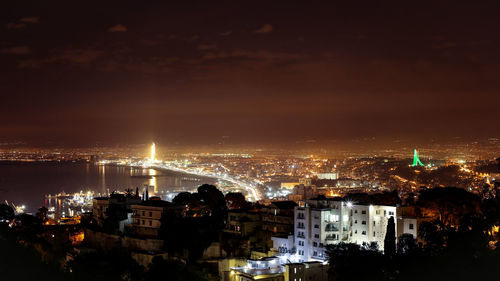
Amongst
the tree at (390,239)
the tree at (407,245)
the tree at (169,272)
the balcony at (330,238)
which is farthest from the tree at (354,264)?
the tree at (169,272)

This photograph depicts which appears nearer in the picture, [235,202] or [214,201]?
[214,201]

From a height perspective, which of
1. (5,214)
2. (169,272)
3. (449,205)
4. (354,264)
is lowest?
(169,272)

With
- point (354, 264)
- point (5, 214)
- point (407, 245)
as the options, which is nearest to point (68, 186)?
point (5, 214)

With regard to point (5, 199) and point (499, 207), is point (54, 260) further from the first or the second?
point (5, 199)

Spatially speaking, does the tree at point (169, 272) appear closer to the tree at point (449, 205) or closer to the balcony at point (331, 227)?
the balcony at point (331, 227)

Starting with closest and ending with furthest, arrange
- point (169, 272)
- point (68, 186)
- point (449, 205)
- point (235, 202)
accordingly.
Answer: point (169, 272), point (449, 205), point (235, 202), point (68, 186)

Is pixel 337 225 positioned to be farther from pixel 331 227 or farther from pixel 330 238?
pixel 330 238
